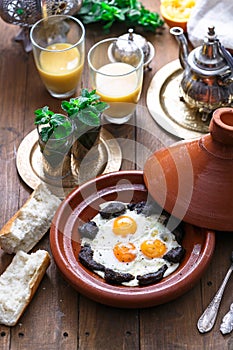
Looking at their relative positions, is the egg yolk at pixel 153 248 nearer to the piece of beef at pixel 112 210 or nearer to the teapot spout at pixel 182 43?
the piece of beef at pixel 112 210

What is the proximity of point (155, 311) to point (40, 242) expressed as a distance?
0.50 m

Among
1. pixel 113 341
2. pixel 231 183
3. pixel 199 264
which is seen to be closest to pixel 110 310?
pixel 113 341

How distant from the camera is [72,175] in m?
2.46

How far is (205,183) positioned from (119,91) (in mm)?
640

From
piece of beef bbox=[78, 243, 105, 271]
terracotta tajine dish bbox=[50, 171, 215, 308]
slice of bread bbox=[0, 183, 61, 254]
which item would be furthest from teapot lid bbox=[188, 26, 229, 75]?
piece of beef bbox=[78, 243, 105, 271]

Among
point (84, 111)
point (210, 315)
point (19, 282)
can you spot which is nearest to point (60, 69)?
point (84, 111)

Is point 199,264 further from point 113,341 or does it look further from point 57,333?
point 57,333

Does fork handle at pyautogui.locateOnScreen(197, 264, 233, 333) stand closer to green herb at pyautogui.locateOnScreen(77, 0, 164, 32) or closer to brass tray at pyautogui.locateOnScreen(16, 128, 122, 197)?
brass tray at pyautogui.locateOnScreen(16, 128, 122, 197)

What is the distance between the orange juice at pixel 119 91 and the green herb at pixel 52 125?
34 centimetres

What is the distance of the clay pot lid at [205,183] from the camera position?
2.15m

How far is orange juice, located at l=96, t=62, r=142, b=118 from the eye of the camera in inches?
102

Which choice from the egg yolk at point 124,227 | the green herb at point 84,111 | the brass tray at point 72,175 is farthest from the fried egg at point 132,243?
the green herb at point 84,111

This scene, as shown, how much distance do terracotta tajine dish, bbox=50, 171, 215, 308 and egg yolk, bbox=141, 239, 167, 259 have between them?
79 mm

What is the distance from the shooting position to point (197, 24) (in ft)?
9.36
